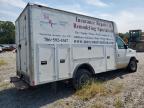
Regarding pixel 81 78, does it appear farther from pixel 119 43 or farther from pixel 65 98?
pixel 119 43

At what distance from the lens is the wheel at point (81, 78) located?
6.70 metres

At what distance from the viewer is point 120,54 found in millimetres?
9109

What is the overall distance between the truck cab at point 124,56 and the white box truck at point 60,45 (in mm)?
661

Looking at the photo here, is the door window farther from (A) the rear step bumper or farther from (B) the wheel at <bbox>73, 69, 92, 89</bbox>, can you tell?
(A) the rear step bumper

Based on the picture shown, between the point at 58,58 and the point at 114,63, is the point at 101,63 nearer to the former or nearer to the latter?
the point at 114,63

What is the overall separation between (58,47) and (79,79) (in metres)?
1.45

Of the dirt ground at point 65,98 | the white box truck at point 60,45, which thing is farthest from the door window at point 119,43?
the dirt ground at point 65,98

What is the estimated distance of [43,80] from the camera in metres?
5.69

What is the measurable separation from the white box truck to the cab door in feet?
2.00

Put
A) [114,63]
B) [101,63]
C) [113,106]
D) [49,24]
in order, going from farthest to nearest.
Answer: [114,63] < [101,63] < [49,24] < [113,106]

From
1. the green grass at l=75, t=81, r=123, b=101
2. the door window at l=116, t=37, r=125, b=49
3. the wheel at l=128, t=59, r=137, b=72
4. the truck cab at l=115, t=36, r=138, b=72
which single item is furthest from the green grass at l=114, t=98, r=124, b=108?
the wheel at l=128, t=59, r=137, b=72

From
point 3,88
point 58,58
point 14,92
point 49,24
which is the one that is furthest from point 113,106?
point 3,88

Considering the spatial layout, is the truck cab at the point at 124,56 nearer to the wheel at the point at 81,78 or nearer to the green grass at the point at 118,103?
the wheel at the point at 81,78

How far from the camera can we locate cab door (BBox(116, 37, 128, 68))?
895 centimetres
